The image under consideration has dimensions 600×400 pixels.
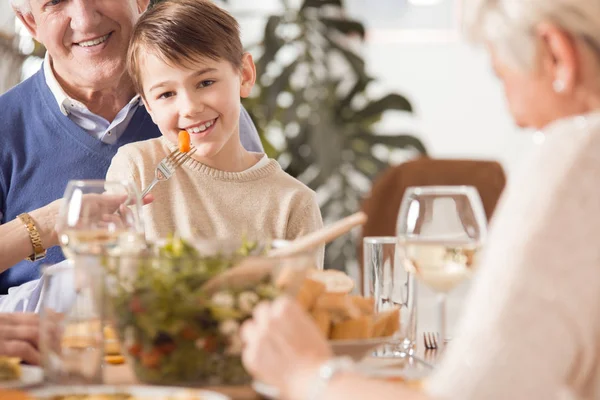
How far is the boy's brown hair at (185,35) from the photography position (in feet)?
6.17

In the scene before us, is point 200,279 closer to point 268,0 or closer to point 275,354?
point 275,354

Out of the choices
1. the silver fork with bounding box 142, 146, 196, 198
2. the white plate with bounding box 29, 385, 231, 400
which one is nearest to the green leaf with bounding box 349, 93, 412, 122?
the silver fork with bounding box 142, 146, 196, 198

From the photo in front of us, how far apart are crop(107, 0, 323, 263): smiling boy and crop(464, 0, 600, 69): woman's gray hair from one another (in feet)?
3.64

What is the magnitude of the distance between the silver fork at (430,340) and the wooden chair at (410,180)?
4.17 feet

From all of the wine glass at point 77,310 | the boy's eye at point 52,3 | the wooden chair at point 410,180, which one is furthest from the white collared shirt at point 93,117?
the wine glass at point 77,310

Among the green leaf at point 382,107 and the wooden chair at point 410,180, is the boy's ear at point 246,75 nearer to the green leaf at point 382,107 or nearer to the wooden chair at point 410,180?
the wooden chair at point 410,180

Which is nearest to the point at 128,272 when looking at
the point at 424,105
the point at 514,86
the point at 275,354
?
the point at 275,354

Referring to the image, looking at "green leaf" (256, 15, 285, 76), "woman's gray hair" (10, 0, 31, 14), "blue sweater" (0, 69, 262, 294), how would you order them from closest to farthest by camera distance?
1. "blue sweater" (0, 69, 262, 294)
2. "woman's gray hair" (10, 0, 31, 14)
3. "green leaf" (256, 15, 285, 76)

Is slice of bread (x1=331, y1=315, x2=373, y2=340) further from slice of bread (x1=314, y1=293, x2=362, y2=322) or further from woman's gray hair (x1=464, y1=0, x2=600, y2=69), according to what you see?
woman's gray hair (x1=464, y1=0, x2=600, y2=69)

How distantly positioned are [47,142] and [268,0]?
14.1 feet

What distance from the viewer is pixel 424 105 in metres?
6.27

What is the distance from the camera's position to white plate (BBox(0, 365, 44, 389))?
3.33 ft

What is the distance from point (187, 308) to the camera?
0.92m

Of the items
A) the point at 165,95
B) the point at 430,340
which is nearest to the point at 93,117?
the point at 165,95
